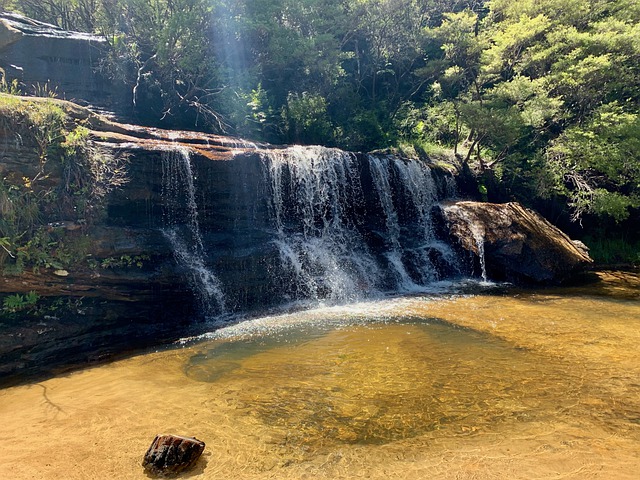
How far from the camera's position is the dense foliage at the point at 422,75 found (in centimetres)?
1498

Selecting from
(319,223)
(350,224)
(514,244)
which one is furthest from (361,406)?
(514,244)

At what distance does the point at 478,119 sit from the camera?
15.5 metres

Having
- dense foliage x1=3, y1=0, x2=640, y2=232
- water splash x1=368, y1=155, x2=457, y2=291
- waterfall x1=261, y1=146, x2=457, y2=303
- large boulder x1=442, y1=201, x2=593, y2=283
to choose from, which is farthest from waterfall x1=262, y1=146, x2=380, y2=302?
dense foliage x1=3, y1=0, x2=640, y2=232

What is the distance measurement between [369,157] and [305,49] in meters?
7.70

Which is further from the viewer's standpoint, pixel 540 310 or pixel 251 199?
pixel 251 199

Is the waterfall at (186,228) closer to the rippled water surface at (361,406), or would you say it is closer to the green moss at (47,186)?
the green moss at (47,186)

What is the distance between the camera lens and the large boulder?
1230cm

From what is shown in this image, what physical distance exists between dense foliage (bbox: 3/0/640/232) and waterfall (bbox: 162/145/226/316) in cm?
653

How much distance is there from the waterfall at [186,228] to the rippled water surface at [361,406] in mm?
2060

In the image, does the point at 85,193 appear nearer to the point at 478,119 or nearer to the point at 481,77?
the point at 478,119

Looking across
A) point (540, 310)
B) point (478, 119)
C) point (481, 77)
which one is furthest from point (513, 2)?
point (540, 310)

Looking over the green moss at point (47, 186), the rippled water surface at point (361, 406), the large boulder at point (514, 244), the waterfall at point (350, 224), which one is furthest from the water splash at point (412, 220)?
the green moss at point (47, 186)

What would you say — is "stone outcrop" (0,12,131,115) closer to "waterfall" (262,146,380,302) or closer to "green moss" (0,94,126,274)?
"green moss" (0,94,126,274)

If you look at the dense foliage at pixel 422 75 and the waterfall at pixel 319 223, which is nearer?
the waterfall at pixel 319 223
